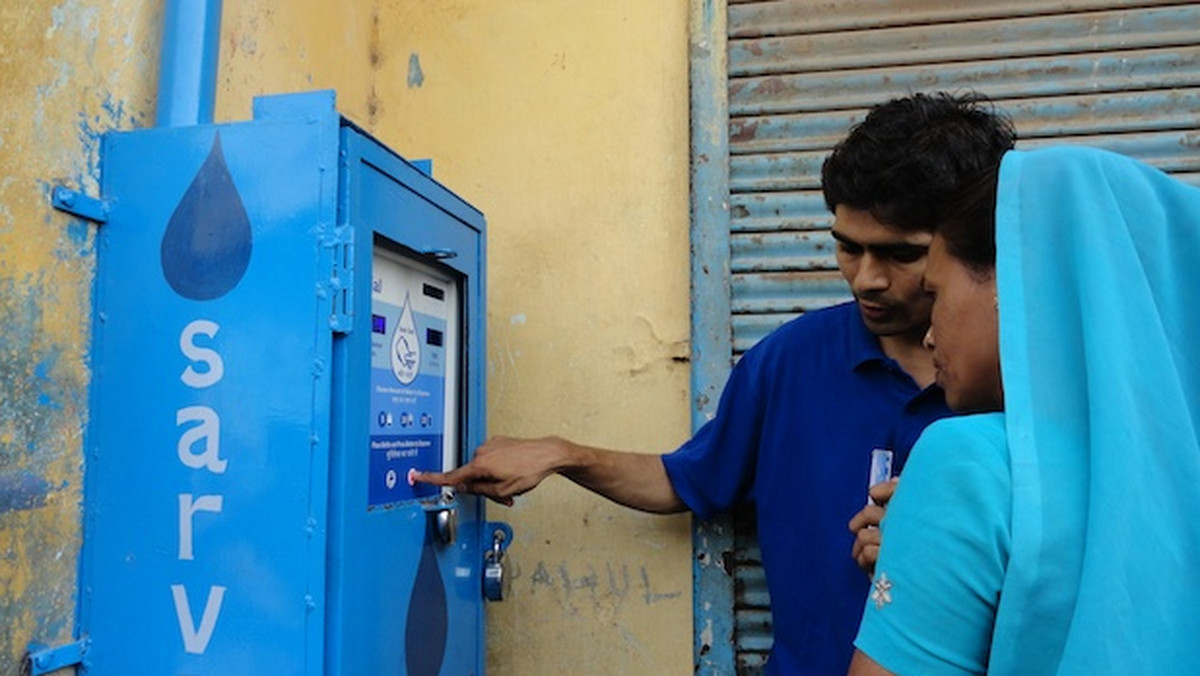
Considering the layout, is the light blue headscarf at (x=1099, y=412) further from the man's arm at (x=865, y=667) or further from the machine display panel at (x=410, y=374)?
the machine display panel at (x=410, y=374)

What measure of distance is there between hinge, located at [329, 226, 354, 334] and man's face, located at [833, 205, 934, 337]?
894 mm

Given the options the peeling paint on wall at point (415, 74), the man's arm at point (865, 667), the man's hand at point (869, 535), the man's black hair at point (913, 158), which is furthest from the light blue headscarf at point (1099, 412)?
the peeling paint on wall at point (415, 74)

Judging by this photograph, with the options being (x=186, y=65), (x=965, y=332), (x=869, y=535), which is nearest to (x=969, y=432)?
(x=965, y=332)

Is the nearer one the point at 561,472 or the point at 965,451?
the point at 965,451

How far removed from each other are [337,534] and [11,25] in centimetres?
86

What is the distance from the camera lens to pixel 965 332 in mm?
1013

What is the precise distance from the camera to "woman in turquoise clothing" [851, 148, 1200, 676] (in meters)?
0.80

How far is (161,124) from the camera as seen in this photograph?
1.52 meters

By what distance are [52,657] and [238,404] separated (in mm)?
430

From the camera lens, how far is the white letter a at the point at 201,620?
1.30 meters

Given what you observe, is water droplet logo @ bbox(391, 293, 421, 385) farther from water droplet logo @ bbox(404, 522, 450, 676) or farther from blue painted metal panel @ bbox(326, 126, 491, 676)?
water droplet logo @ bbox(404, 522, 450, 676)

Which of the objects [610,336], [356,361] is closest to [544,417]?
[610,336]

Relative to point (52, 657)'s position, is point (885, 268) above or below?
above

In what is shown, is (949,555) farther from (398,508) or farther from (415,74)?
(415,74)
